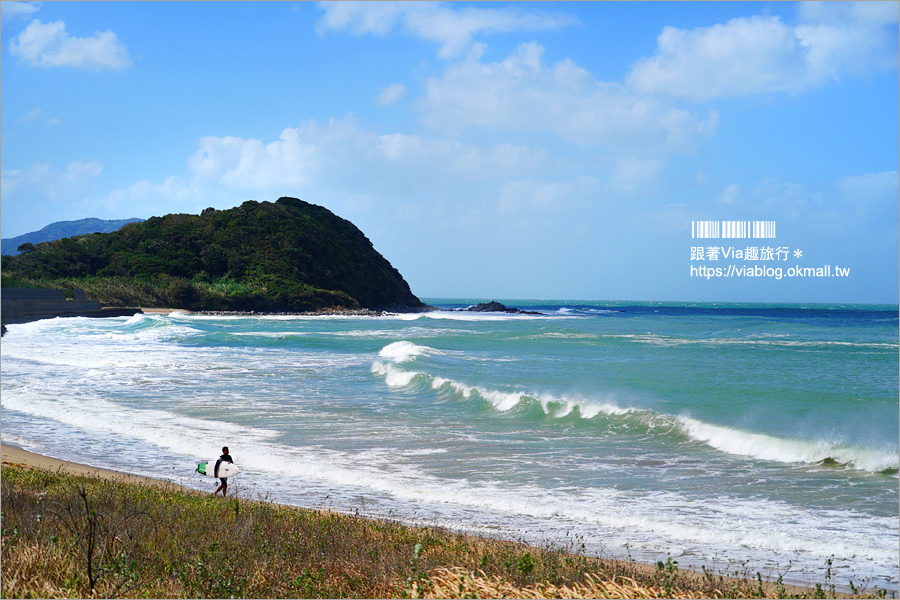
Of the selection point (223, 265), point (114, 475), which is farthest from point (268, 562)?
point (223, 265)

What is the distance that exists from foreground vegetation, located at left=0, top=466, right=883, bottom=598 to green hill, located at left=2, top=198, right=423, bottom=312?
276 ft

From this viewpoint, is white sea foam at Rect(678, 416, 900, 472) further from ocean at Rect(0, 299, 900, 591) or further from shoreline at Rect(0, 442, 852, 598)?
shoreline at Rect(0, 442, 852, 598)

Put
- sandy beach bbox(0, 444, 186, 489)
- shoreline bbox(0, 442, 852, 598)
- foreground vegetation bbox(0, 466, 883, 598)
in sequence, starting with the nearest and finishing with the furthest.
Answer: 1. foreground vegetation bbox(0, 466, 883, 598)
2. shoreline bbox(0, 442, 852, 598)
3. sandy beach bbox(0, 444, 186, 489)

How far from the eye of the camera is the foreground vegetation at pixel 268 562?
4.63 meters

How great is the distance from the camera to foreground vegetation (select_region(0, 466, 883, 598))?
182 inches

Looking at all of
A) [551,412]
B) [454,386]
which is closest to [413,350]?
[454,386]

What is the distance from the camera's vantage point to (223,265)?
10475 cm

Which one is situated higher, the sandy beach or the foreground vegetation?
the foreground vegetation

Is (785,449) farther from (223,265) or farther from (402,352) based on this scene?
(223,265)

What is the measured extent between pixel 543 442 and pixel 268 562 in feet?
29.4

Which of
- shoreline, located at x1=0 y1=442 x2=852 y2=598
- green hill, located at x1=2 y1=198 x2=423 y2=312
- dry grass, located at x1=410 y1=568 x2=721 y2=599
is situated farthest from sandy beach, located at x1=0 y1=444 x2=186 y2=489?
green hill, located at x1=2 y1=198 x2=423 y2=312

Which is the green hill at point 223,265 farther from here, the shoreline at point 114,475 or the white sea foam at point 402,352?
the shoreline at point 114,475

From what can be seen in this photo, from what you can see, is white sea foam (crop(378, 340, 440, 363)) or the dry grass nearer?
the dry grass

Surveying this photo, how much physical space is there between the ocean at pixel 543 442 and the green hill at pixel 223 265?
216ft
